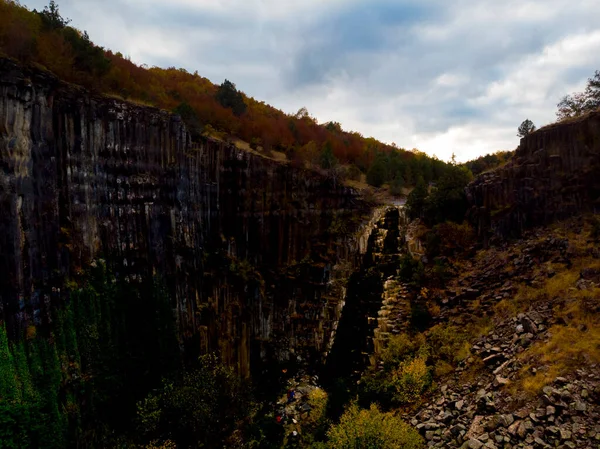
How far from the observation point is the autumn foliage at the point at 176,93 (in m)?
21.6

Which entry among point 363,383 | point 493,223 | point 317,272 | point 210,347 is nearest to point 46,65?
point 210,347

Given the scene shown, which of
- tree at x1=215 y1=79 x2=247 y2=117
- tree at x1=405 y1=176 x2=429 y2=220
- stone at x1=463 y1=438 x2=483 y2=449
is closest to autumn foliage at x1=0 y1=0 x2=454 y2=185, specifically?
tree at x1=215 y1=79 x2=247 y2=117

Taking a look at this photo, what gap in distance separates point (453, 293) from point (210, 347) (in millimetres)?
16558

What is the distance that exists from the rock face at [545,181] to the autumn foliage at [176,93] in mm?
12013

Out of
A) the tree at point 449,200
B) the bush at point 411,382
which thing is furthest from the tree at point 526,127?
the bush at point 411,382

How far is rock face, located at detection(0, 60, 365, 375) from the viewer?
18.2 m

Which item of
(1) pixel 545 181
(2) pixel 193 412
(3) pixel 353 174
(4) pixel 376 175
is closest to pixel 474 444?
(2) pixel 193 412

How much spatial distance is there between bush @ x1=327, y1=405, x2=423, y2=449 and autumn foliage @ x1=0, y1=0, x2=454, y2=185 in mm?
20420

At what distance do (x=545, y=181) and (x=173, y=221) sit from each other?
974 inches

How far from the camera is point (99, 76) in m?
25.6

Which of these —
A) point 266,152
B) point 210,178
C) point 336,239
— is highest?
point 266,152

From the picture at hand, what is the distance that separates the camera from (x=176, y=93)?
1512 inches

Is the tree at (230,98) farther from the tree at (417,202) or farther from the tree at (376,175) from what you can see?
the tree at (417,202)

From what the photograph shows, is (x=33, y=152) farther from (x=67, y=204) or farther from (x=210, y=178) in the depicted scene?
(x=210, y=178)
